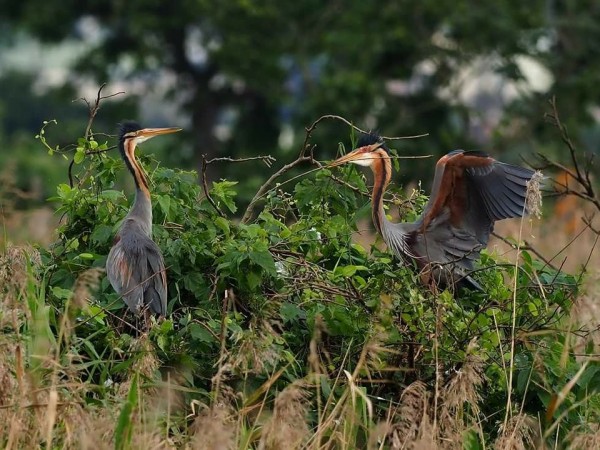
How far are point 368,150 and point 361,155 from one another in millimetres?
97

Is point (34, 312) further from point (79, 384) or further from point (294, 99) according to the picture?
point (294, 99)

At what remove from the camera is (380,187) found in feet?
21.9

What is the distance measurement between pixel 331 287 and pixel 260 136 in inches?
807

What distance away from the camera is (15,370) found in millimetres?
4691

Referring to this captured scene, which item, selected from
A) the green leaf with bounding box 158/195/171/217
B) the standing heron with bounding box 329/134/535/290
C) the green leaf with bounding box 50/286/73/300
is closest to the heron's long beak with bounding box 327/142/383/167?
the standing heron with bounding box 329/134/535/290

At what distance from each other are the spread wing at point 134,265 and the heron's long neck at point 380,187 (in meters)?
1.23

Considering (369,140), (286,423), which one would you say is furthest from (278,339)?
(369,140)

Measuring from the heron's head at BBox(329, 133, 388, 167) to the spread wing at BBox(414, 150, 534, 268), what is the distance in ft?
1.05

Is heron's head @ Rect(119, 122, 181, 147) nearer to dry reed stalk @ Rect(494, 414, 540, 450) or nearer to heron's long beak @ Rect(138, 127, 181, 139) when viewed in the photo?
heron's long beak @ Rect(138, 127, 181, 139)

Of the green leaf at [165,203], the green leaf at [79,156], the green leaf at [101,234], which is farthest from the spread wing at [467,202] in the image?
the green leaf at [79,156]

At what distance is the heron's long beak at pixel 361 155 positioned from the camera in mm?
6405

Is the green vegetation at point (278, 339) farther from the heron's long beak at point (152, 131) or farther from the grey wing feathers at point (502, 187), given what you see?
the heron's long beak at point (152, 131)

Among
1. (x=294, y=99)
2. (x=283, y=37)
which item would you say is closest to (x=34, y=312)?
(x=283, y=37)

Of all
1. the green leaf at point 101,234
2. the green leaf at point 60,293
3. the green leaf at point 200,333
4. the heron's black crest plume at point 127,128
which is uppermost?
the heron's black crest plume at point 127,128
